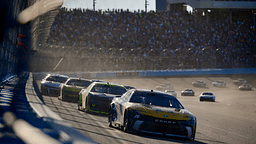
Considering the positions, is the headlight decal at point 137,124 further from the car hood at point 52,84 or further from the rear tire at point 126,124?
the car hood at point 52,84

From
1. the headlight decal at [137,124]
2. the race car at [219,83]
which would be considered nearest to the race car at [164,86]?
the race car at [219,83]

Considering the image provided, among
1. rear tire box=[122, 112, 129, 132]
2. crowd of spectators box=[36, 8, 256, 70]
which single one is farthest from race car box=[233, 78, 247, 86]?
rear tire box=[122, 112, 129, 132]

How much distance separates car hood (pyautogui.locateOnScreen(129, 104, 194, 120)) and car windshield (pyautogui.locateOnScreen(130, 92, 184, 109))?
1.57 ft

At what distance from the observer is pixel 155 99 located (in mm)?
8242

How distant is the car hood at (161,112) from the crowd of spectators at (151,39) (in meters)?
30.8

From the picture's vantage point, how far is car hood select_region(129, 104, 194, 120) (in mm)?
7156

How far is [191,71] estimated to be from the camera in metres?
47.3

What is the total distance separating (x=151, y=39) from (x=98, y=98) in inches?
1611

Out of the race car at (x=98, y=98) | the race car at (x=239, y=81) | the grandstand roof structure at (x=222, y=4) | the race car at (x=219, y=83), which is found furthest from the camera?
the grandstand roof structure at (x=222, y=4)

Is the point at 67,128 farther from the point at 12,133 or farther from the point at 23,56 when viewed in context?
the point at 23,56

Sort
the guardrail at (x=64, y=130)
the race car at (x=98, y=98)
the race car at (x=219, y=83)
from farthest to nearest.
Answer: the race car at (x=219, y=83), the race car at (x=98, y=98), the guardrail at (x=64, y=130)

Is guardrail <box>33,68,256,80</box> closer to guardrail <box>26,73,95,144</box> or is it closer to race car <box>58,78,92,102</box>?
race car <box>58,78,92,102</box>

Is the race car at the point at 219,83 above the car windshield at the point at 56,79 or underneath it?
underneath

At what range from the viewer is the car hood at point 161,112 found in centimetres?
716
